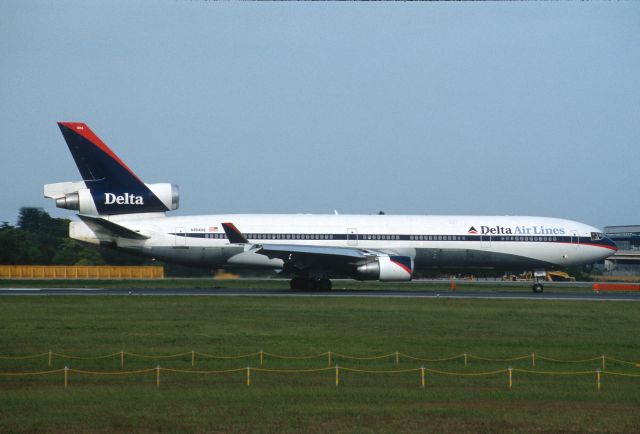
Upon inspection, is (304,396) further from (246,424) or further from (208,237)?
(208,237)

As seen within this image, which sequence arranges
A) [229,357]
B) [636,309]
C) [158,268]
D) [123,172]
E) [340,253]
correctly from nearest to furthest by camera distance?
[229,357] < [636,309] < [340,253] < [123,172] < [158,268]

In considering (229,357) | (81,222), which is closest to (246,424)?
(229,357)

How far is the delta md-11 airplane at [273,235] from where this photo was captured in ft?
150

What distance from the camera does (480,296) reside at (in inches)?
1818

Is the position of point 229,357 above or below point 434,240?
below

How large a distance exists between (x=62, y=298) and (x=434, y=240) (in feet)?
70.3

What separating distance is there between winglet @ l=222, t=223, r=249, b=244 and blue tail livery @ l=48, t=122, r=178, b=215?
22.9 ft

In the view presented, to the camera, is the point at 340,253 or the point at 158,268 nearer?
the point at 340,253

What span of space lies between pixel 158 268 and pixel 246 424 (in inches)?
2146

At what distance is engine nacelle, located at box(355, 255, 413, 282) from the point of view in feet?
148

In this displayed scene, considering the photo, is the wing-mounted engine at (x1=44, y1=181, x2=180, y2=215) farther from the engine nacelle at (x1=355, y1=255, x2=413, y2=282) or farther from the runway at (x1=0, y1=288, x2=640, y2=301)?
the engine nacelle at (x1=355, y1=255, x2=413, y2=282)

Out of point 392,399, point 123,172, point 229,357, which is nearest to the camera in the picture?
point 392,399

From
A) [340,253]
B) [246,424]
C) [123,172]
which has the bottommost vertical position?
[246,424]

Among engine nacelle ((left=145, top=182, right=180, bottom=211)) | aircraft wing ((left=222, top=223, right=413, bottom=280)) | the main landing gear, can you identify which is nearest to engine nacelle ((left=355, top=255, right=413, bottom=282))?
aircraft wing ((left=222, top=223, right=413, bottom=280))
